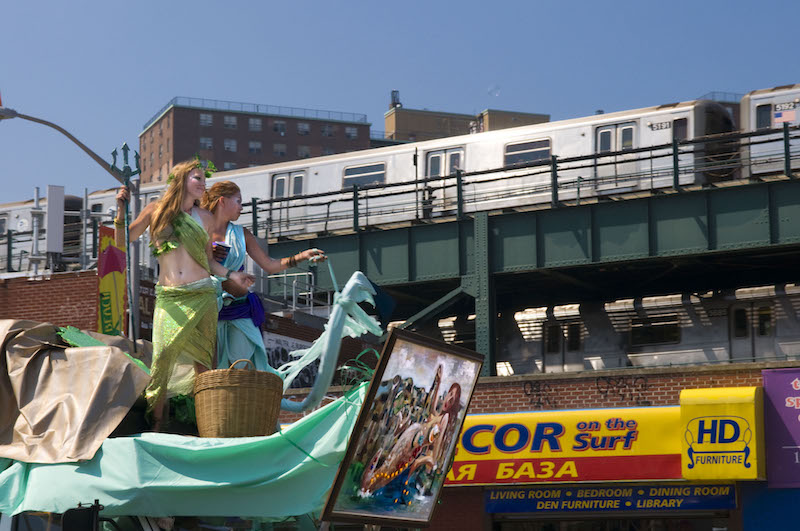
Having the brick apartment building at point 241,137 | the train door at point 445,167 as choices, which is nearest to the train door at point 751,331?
the train door at point 445,167

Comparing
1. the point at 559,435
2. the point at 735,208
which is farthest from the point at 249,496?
the point at 735,208

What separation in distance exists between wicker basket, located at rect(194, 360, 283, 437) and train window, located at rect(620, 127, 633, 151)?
27778 millimetres

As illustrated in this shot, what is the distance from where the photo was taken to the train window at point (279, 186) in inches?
1588

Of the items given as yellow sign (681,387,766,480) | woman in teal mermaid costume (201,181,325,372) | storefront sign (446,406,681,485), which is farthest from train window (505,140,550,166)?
woman in teal mermaid costume (201,181,325,372)

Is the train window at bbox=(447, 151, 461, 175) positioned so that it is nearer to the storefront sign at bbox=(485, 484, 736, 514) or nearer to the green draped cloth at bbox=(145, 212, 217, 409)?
the storefront sign at bbox=(485, 484, 736, 514)

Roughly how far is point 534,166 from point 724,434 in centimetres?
1237

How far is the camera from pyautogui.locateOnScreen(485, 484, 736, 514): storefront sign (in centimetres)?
2362

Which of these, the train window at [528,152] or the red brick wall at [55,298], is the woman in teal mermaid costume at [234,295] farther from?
the train window at [528,152]

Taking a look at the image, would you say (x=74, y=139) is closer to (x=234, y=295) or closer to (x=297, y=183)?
(x=234, y=295)

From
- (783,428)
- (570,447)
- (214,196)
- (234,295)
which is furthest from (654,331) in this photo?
(234,295)

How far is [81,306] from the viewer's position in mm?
25312

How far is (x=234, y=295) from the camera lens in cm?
960

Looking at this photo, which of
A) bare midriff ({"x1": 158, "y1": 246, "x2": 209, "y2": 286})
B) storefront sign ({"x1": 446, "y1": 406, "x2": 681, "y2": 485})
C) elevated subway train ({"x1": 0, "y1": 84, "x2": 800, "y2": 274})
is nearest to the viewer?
bare midriff ({"x1": 158, "y1": 246, "x2": 209, "y2": 286})

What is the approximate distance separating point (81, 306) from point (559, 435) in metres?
10.2
